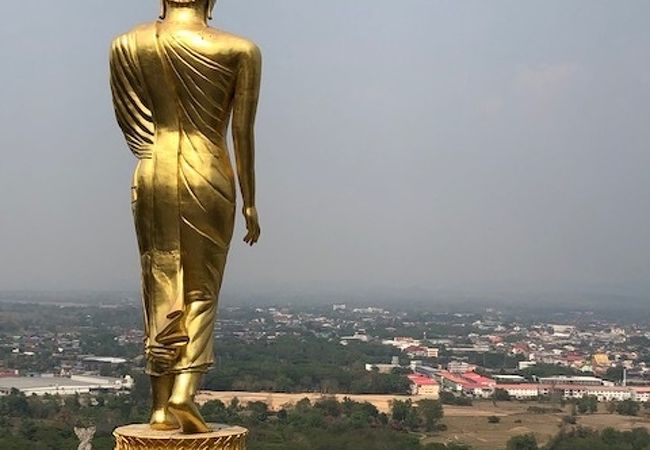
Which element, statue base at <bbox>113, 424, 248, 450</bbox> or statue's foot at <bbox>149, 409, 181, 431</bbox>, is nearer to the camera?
statue base at <bbox>113, 424, 248, 450</bbox>

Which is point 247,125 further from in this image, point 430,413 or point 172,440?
point 430,413

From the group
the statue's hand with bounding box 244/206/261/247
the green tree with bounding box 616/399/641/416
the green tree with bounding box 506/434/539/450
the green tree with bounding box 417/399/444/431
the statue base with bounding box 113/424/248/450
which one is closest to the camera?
the statue base with bounding box 113/424/248/450

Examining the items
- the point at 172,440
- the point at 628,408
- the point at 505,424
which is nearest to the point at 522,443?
the point at 505,424

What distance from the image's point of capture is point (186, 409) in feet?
16.3

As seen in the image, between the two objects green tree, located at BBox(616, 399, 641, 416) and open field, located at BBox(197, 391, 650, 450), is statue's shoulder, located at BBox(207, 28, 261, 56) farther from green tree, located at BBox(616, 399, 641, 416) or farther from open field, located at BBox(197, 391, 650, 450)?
green tree, located at BBox(616, 399, 641, 416)

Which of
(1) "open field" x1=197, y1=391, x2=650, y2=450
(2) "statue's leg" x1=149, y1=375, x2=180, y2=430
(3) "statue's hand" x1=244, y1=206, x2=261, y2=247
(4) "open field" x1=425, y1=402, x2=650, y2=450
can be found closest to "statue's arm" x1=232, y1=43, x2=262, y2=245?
(3) "statue's hand" x1=244, y1=206, x2=261, y2=247

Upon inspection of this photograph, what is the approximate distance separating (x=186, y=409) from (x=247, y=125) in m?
1.41

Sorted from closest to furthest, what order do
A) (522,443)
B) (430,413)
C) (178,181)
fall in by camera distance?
(178,181), (522,443), (430,413)

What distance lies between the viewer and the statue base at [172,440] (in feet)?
15.9

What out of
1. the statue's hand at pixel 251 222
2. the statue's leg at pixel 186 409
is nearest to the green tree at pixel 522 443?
the statue's hand at pixel 251 222

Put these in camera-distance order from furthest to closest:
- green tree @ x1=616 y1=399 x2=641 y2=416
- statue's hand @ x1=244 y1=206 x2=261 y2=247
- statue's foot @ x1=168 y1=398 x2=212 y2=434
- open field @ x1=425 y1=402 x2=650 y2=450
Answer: green tree @ x1=616 y1=399 x2=641 y2=416 → open field @ x1=425 y1=402 x2=650 y2=450 → statue's hand @ x1=244 y1=206 x2=261 y2=247 → statue's foot @ x1=168 y1=398 x2=212 y2=434

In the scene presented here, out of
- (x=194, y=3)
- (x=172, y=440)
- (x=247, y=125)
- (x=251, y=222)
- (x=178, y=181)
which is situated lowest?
(x=172, y=440)

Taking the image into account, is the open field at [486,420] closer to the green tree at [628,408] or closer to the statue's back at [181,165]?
the green tree at [628,408]

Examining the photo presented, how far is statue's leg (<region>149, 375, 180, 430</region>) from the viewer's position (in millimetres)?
5082
